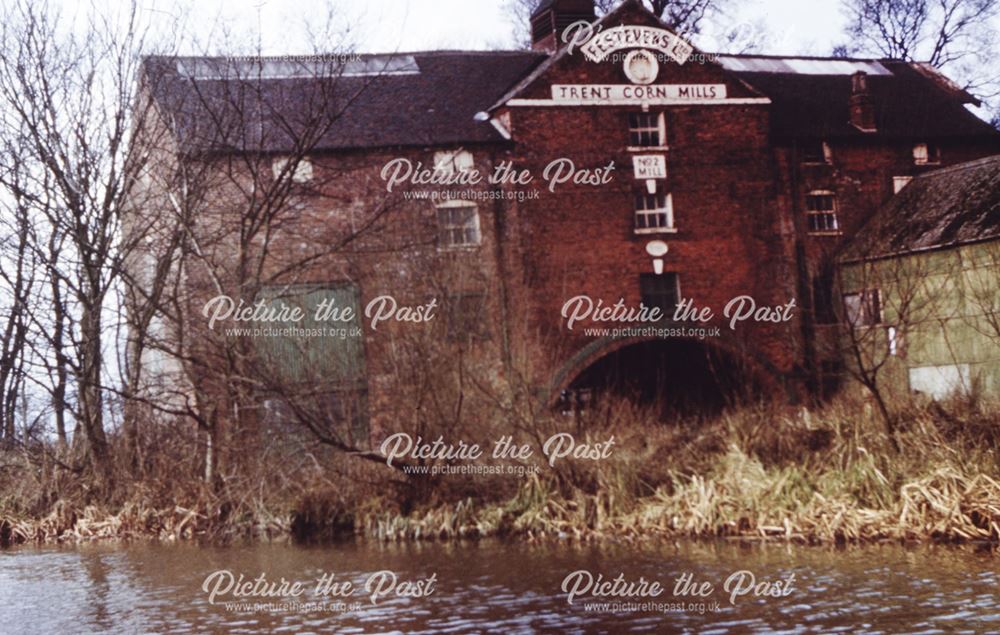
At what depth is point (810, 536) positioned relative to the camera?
16.9 metres

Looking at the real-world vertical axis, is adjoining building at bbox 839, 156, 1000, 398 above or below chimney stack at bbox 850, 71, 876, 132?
below

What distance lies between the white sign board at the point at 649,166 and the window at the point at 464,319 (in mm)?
12107

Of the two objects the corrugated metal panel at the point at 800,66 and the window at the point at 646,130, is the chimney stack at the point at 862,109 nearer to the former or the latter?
the corrugated metal panel at the point at 800,66

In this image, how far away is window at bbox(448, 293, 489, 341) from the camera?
813 inches

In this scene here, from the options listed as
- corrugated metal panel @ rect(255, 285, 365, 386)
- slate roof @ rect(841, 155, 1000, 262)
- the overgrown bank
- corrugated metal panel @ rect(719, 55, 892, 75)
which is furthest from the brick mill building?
the overgrown bank

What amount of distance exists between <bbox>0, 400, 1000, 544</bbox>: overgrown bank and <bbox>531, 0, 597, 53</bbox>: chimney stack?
17.9m

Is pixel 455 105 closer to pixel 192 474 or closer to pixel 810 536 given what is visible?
pixel 192 474

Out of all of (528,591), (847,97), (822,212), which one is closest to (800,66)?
(847,97)

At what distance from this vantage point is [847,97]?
37188 mm

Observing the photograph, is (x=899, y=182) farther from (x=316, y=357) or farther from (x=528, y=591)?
(x=528, y=591)

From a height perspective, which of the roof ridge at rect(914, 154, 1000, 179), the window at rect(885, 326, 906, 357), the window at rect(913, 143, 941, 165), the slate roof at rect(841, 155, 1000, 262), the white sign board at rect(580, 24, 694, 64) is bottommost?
the window at rect(885, 326, 906, 357)

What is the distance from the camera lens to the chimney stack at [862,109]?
3584 cm

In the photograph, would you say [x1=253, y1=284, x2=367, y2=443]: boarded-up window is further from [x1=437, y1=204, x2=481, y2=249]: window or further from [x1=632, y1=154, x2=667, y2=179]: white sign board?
[x1=632, y1=154, x2=667, y2=179]: white sign board

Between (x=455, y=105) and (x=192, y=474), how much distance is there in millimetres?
14007
